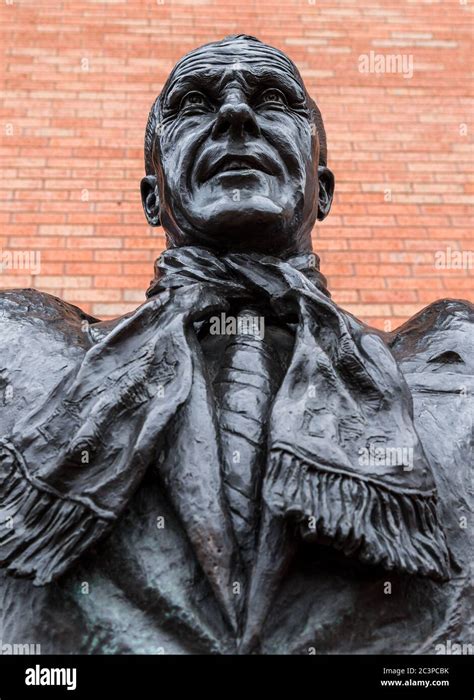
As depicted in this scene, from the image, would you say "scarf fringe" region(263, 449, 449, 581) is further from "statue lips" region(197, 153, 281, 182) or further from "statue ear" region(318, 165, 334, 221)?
"statue ear" region(318, 165, 334, 221)

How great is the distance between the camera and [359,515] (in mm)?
1595

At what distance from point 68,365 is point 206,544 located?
1.93 feet

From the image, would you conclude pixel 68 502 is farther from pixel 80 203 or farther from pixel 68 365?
pixel 80 203

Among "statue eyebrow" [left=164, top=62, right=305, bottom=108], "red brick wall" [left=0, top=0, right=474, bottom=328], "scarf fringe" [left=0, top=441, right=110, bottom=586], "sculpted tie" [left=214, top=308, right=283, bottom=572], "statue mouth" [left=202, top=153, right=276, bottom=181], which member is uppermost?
"red brick wall" [left=0, top=0, right=474, bottom=328]

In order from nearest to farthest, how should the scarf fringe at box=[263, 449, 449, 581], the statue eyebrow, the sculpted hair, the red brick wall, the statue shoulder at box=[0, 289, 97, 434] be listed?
1. the scarf fringe at box=[263, 449, 449, 581]
2. the statue shoulder at box=[0, 289, 97, 434]
3. the statue eyebrow
4. the sculpted hair
5. the red brick wall

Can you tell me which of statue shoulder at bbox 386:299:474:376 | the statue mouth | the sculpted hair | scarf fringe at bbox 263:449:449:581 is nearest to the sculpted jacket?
scarf fringe at bbox 263:449:449:581

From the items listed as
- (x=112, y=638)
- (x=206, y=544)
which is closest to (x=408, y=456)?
(x=206, y=544)

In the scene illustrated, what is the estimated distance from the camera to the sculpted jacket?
159cm

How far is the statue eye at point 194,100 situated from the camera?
2289 millimetres

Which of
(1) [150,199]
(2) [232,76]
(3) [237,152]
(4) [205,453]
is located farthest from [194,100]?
(4) [205,453]

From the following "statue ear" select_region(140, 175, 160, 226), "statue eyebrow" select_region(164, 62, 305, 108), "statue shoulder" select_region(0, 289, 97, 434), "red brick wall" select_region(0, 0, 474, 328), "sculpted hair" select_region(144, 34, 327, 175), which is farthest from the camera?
"red brick wall" select_region(0, 0, 474, 328)

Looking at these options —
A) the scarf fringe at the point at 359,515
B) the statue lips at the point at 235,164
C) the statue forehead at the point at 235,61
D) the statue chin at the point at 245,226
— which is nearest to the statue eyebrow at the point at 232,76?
the statue forehead at the point at 235,61

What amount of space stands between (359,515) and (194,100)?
1.13m

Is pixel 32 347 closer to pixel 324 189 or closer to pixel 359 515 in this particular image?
pixel 359 515
